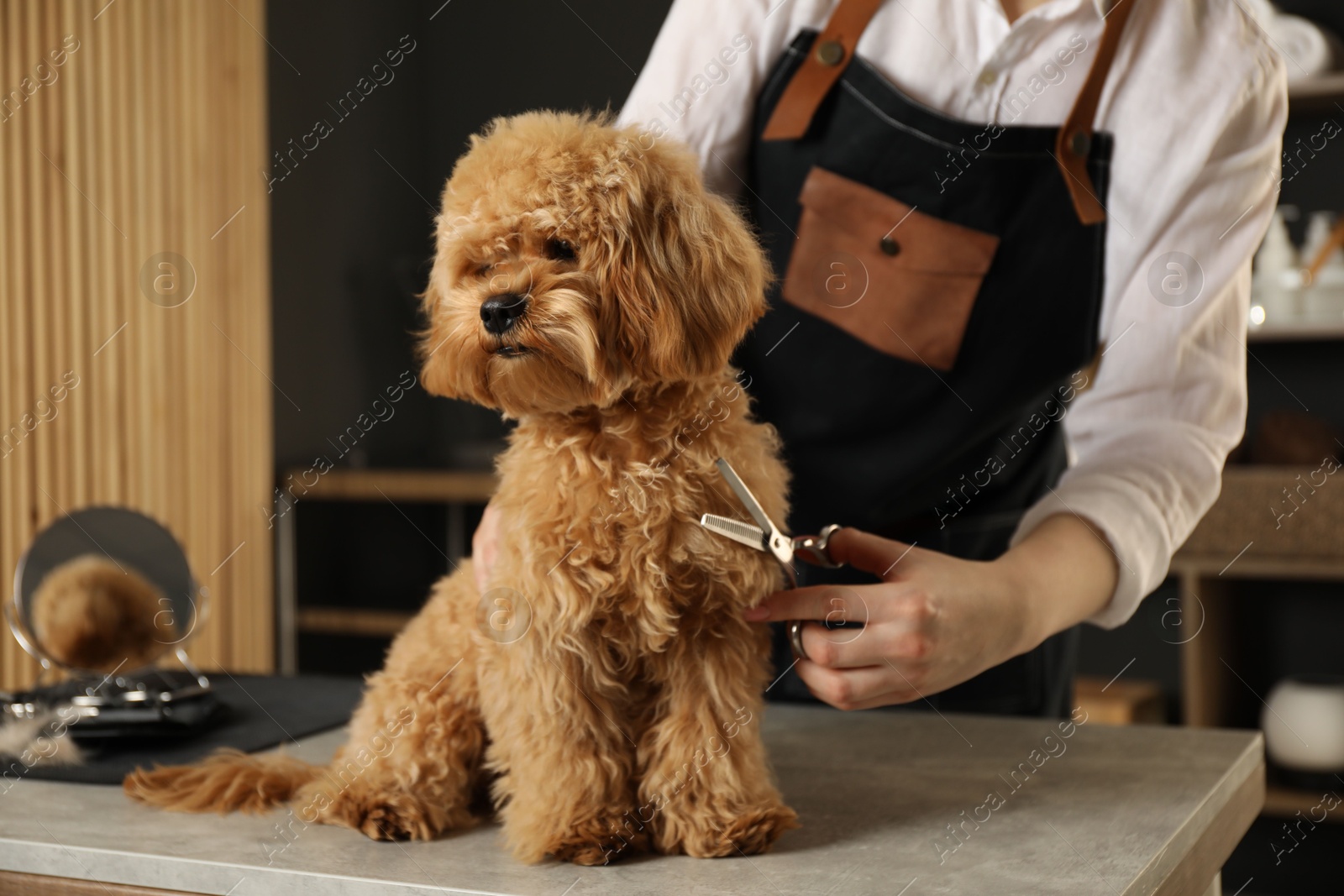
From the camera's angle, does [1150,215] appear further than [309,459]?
No

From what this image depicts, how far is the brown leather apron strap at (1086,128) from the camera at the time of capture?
4.61 feet

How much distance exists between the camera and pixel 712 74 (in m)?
1.46

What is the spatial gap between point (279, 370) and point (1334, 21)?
3.22 m

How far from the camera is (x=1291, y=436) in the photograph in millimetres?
3182

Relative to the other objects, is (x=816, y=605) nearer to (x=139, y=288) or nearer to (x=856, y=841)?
(x=856, y=841)

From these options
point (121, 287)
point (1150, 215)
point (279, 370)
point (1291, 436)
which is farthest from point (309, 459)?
point (1150, 215)

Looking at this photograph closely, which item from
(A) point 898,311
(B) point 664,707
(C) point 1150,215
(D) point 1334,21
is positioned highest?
(D) point 1334,21

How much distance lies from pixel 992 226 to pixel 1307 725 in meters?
2.25

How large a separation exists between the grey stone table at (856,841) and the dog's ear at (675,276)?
40cm

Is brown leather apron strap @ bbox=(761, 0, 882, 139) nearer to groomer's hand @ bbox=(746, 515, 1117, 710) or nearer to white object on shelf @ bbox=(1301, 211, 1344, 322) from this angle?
groomer's hand @ bbox=(746, 515, 1117, 710)

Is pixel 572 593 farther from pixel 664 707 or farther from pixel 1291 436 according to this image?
pixel 1291 436

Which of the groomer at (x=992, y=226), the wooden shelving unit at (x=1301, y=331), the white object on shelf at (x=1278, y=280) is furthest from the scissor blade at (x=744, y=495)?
the white object on shelf at (x=1278, y=280)

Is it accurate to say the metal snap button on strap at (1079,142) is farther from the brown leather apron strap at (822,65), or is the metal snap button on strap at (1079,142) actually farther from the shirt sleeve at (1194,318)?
the brown leather apron strap at (822,65)

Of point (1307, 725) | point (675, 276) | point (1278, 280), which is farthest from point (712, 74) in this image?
point (1307, 725)
